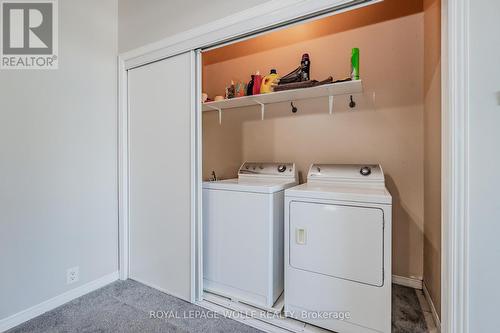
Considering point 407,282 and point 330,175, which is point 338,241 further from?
point 407,282

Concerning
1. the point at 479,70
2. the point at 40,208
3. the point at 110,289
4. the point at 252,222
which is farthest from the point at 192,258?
the point at 479,70

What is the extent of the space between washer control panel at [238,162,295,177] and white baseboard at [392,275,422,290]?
52.0 inches

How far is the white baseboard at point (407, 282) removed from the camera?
2.03m

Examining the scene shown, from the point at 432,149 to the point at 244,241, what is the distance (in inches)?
60.0

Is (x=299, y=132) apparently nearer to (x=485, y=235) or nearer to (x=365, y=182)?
(x=365, y=182)

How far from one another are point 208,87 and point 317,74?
1447mm

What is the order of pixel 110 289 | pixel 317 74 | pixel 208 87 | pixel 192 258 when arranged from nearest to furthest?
pixel 192 258
pixel 110 289
pixel 317 74
pixel 208 87

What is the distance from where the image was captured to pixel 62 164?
1838 millimetres

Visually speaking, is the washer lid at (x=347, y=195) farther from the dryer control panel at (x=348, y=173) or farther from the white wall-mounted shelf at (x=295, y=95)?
the white wall-mounted shelf at (x=295, y=95)

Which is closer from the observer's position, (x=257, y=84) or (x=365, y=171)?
(x=365, y=171)

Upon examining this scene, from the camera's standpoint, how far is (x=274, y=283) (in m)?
1.77

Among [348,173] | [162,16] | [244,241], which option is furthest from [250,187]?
[162,16]

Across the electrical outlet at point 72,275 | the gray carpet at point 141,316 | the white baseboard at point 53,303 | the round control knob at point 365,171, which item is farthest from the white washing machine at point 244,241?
the electrical outlet at point 72,275

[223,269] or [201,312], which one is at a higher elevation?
[223,269]
